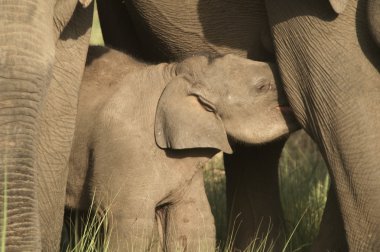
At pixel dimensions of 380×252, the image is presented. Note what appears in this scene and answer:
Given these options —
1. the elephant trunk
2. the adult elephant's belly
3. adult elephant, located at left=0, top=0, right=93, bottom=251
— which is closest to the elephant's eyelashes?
the adult elephant's belly

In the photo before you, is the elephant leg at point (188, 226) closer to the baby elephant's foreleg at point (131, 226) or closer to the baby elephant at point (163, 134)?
the baby elephant at point (163, 134)

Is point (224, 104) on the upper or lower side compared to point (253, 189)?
upper

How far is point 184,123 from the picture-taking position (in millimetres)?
5359

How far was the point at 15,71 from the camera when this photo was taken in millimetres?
3994

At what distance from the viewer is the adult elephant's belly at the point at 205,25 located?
17.4 feet

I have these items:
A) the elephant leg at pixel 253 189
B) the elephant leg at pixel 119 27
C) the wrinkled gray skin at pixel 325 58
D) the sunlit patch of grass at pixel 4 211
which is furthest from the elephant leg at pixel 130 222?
the sunlit patch of grass at pixel 4 211

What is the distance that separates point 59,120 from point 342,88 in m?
1.01

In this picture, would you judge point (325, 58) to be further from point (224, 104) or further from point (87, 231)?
point (87, 231)

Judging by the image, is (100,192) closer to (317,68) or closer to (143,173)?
(143,173)

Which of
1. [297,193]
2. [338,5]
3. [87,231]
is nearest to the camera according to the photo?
[338,5]

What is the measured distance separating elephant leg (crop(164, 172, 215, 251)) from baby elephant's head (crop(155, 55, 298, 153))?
0.74ft

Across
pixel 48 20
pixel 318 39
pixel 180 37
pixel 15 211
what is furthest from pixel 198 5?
pixel 15 211

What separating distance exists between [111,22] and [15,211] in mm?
2129

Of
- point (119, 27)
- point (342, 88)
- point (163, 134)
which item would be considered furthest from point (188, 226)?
point (119, 27)
